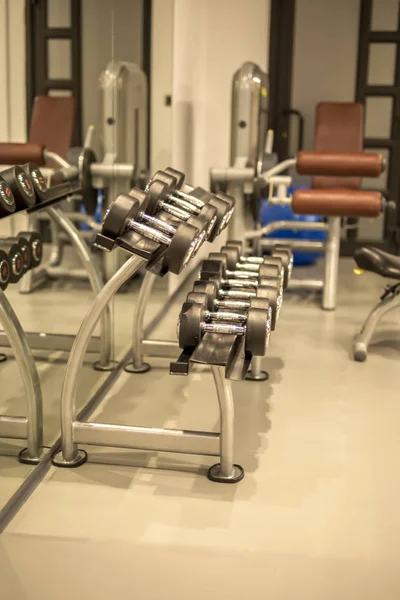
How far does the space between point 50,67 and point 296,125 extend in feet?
12.6

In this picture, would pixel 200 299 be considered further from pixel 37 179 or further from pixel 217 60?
pixel 217 60

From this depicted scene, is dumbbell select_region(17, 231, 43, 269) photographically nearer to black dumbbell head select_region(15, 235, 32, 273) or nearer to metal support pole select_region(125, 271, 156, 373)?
black dumbbell head select_region(15, 235, 32, 273)

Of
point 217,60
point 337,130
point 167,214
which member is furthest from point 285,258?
point 217,60

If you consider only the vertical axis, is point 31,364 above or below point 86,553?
above

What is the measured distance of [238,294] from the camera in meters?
2.69

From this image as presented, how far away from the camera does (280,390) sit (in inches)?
128

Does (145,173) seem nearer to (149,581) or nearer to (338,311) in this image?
(338,311)

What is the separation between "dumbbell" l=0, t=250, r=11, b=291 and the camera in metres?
2.55

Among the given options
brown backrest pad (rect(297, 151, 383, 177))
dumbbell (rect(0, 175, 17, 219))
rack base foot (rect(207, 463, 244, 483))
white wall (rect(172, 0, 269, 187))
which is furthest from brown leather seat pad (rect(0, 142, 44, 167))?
white wall (rect(172, 0, 269, 187))

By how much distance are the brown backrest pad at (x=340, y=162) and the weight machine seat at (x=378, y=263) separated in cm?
87

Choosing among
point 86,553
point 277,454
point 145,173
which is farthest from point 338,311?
point 86,553

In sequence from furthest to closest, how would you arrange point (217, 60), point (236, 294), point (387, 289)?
point (217, 60) → point (387, 289) → point (236, 294)

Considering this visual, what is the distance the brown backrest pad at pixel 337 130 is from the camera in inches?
196

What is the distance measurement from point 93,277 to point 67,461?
963mm
